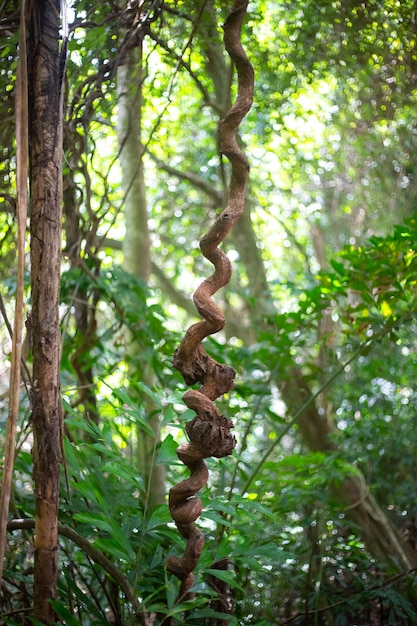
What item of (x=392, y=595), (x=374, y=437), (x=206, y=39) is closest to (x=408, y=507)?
(x=374, y=437)

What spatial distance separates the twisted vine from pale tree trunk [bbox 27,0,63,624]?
21 cm

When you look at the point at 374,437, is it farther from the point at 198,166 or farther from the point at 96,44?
the point at 96,44

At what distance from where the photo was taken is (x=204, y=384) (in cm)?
113

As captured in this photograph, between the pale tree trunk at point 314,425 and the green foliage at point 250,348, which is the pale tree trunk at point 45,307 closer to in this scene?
the green foliage at point 250,348

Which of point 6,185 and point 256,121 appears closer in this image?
point 6,185

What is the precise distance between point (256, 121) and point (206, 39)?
1904 mm

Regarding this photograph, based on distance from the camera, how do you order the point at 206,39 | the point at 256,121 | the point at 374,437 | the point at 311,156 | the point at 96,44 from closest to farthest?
the point at 96,44 < the point at 206,39 < the point at 374,437 < the point at 256,121 < the point at 311,156

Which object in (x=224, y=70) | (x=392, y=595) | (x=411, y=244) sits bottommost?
(x=392, y=595)

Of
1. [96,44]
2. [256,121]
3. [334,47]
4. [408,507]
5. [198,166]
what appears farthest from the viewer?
[198,166]

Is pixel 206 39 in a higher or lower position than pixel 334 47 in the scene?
lower

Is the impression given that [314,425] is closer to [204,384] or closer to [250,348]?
[250,348]

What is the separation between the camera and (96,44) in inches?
57.5

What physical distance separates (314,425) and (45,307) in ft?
7.96

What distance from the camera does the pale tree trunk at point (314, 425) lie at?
8.98ft
